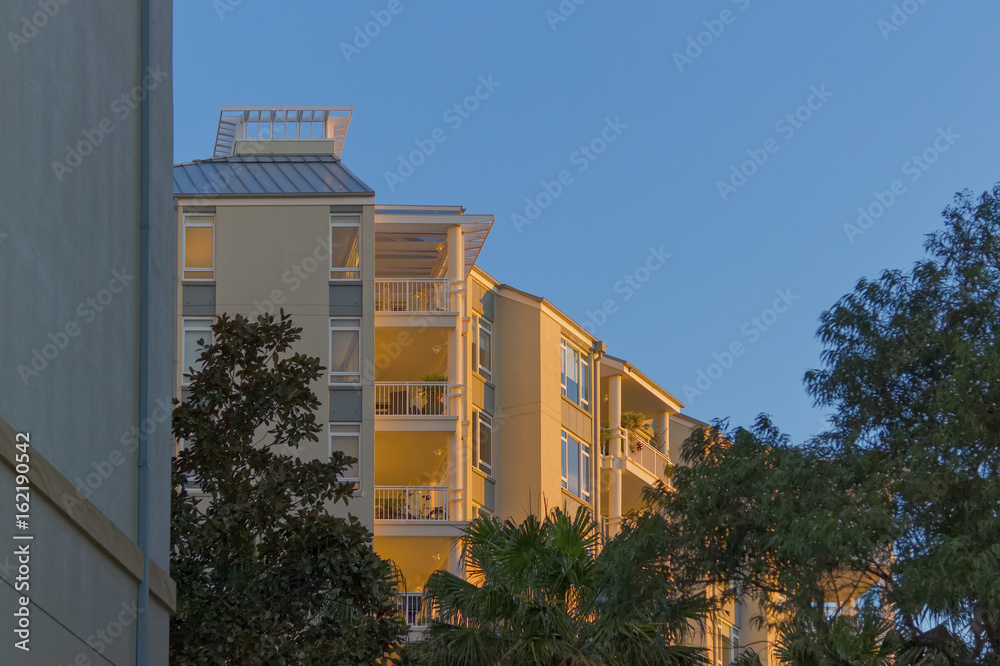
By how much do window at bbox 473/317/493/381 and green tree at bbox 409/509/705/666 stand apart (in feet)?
54.1

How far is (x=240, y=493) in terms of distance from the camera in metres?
17.0

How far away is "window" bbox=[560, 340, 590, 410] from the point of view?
139 ft

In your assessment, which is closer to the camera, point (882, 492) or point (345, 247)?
point (882, 492)

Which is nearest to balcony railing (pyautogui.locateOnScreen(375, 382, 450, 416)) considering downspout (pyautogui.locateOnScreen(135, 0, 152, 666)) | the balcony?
the balcony

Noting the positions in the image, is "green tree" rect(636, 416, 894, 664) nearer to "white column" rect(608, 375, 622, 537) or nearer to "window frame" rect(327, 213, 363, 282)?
"window frame" rect(327, 213, 363, 282)

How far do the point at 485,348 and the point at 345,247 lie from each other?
6.33 meters

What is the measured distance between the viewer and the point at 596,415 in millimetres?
43781

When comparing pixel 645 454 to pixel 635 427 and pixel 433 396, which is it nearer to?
pixel 635 427

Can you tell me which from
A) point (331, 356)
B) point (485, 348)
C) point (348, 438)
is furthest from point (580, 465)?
point (331, 356)

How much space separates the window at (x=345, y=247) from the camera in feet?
117

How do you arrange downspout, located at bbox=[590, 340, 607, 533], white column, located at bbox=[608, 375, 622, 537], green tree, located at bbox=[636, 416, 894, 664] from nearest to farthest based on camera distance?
1. green tree, located at bbox=[636, 416, 894, 664]
2. downspout, located at bbox=[590, 340, 607, 533]
3. white column, located at bbox=[608, 375, 622, 537]

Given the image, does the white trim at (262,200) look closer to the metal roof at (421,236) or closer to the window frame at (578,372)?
the metal roof at (421,236)

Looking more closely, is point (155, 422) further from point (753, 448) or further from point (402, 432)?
point (402, 432)

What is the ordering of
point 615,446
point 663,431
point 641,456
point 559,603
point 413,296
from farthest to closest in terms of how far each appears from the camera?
point 663,431 < point 641,456 < point 615,446 < point 413,296 < point 559,603
